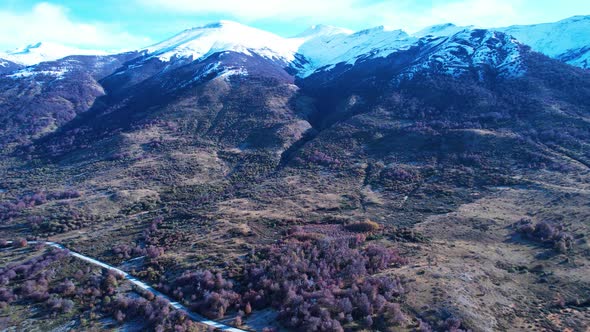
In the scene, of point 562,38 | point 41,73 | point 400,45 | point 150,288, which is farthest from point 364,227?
point 41,73

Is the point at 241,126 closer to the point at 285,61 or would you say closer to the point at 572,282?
the point at 572,282

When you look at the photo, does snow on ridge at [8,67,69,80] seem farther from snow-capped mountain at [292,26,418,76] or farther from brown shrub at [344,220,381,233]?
brown shrub at [344,220,381,233]

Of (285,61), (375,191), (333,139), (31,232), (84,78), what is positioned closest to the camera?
(31,232)

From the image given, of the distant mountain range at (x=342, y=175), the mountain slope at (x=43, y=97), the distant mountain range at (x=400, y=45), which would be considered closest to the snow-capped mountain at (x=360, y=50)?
the distant mountain range at (x=400, y=45)

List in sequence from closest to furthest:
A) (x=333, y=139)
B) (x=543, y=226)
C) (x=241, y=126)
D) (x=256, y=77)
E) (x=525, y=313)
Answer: (x=525, y=313), (x=543, y=226), (x=333, y=139), (x=241, y=126), (x=256, y=77)

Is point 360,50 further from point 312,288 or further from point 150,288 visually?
point 150,288

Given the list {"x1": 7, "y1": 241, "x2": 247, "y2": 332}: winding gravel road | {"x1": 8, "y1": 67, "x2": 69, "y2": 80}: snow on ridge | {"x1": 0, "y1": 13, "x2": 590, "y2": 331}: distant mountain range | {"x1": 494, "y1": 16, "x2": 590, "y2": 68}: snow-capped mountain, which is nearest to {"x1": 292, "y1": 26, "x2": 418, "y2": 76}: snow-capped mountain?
{"x1": 0, "y1": 13, "x2": 590, "y2": 331}: distant mountain range

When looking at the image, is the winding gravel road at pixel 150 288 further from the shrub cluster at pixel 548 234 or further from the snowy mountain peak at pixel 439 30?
the snowy mountain peak at pixel 439 30

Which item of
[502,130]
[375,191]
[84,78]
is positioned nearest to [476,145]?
[502,130]
